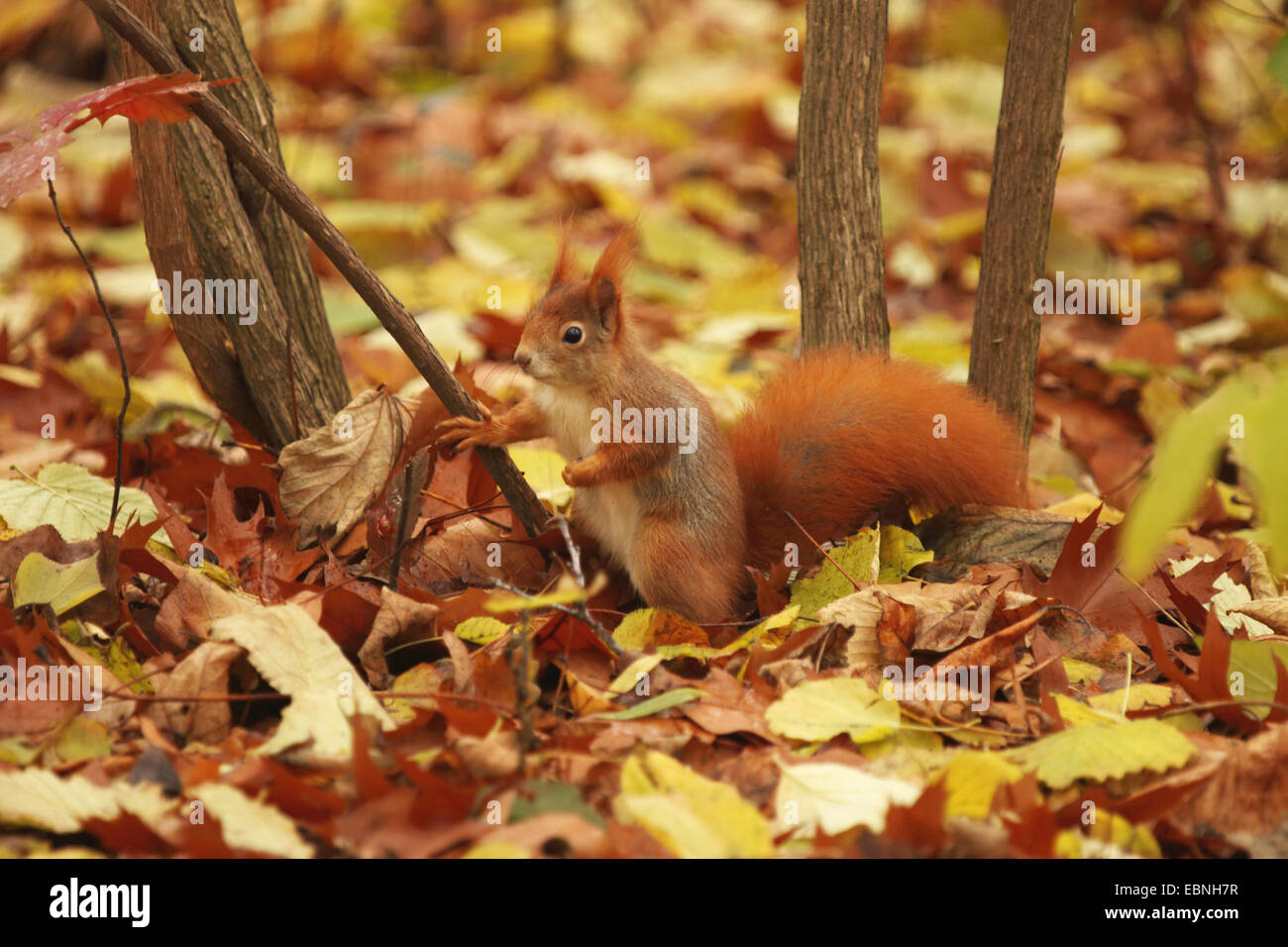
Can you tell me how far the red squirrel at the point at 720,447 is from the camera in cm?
212

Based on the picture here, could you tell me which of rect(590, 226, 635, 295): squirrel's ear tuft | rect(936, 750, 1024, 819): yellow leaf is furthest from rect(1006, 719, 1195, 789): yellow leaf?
rect(590, 226, 635, 295): squirrel's ear tuft

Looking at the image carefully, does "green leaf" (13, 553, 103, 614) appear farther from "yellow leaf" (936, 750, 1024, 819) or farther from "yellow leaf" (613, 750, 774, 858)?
Answer: "yellow leaf" (936, 750, 1024, 819)

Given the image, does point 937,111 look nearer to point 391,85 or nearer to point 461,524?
point 391,85

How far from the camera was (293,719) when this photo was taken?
157 centimetres

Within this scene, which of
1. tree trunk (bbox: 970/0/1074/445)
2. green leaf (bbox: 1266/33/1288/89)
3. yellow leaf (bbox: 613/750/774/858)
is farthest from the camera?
tree trunk (bbox: 970/0/1074/445)

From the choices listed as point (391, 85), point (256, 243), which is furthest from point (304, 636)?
point (391, 85)

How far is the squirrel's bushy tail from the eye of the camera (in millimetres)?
2174

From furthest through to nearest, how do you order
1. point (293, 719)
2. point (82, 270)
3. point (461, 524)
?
point (82, 270)
point (461, 524)
point (293, 719)

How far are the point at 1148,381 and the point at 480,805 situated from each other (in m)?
2.33

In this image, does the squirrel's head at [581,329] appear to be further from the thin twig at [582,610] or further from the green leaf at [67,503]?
the green leaf at [67,503]

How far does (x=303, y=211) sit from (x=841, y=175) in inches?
40.1

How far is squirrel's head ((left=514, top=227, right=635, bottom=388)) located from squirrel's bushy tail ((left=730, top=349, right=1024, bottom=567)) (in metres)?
0.33

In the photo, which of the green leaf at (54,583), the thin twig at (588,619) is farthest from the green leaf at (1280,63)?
the green leaf at (54,583)

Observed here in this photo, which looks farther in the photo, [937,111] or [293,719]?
[937,111]
